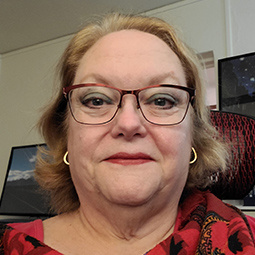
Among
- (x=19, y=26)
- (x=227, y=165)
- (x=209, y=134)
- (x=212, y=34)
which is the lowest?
(x=227, y=165)

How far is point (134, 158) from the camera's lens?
737 mm

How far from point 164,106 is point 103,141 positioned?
189 mm

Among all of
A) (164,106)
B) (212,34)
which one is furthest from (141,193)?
(212,34)

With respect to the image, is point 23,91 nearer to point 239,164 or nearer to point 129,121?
point 239,164

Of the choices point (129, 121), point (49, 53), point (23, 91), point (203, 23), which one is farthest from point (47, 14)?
point (129, 121)

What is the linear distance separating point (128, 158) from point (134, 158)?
14 millimetres

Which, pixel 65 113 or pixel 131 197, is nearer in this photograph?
pixel 131 197

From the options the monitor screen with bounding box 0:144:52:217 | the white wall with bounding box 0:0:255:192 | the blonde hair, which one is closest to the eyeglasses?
the blonde hair

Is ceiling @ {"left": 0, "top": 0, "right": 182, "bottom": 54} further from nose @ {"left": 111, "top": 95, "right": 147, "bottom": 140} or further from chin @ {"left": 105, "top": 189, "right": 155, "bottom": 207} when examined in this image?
chin @ {"left": 105, "top": 189, "right": 155, "bottom": 207}

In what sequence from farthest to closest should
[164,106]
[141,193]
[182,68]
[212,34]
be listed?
[212,34]
[182,68]
[164,106]
[141,193]

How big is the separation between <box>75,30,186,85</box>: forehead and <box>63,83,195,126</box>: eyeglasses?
0.11 ft

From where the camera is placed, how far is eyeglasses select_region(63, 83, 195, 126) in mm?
788

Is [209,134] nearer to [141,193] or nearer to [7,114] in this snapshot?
[141,193]

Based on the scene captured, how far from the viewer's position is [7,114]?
373 centimetres
